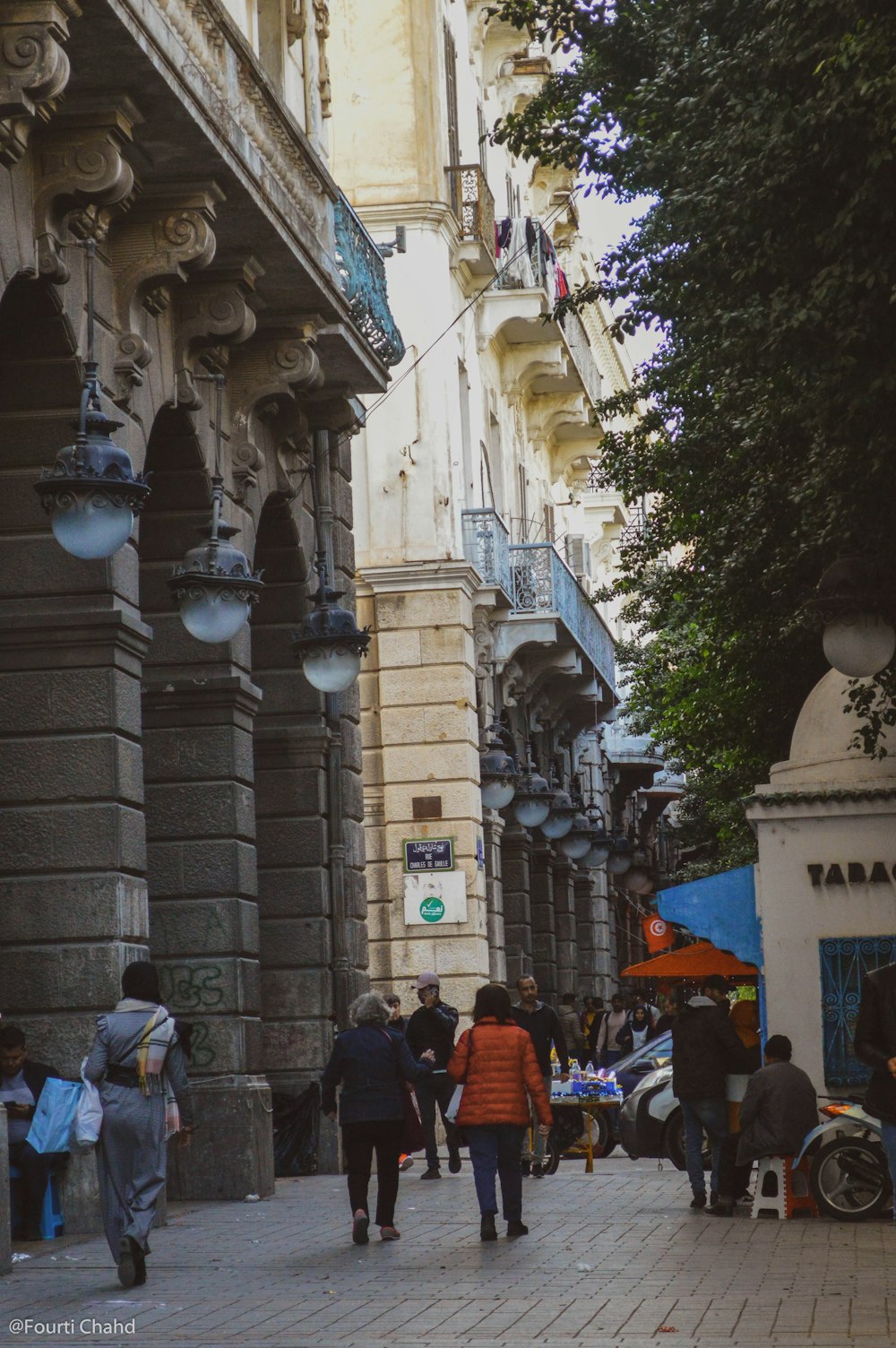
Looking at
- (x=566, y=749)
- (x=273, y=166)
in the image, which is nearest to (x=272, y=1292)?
(x=273, y=166)

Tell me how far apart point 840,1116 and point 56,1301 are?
5.59 m

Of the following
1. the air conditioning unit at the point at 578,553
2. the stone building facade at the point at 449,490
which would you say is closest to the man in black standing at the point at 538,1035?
the stone building facade at the point at 449,490

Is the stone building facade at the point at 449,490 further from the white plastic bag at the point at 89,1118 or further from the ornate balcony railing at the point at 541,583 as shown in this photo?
the white plastic bag at the point at 89,1118

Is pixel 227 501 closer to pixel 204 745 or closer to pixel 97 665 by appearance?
pixel 204 745

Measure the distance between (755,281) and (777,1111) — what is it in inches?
201

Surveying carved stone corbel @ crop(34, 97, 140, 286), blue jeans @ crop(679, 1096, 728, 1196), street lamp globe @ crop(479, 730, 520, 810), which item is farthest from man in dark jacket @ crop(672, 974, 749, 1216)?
street lamp globe @ crop(479, 730, 520, 810)

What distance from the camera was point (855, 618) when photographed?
13.9m

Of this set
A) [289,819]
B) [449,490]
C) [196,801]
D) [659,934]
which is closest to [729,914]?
[196,801]

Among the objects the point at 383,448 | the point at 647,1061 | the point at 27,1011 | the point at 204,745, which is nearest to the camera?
the point at 27,1011

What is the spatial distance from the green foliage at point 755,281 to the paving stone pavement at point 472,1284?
3.96 metres

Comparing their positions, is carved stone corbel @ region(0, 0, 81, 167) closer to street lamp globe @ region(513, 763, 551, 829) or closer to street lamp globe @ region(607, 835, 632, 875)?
street lamp globe @ region(513, 763, 551, 829)

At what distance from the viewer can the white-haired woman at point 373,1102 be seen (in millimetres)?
13727

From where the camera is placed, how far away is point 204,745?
17.6 metres

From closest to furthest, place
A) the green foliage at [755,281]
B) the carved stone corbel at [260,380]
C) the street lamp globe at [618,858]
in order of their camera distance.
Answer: the green foliage at [755,281]
the carved stone corbel at [260,380]
the street lamp globe at [618,858]
